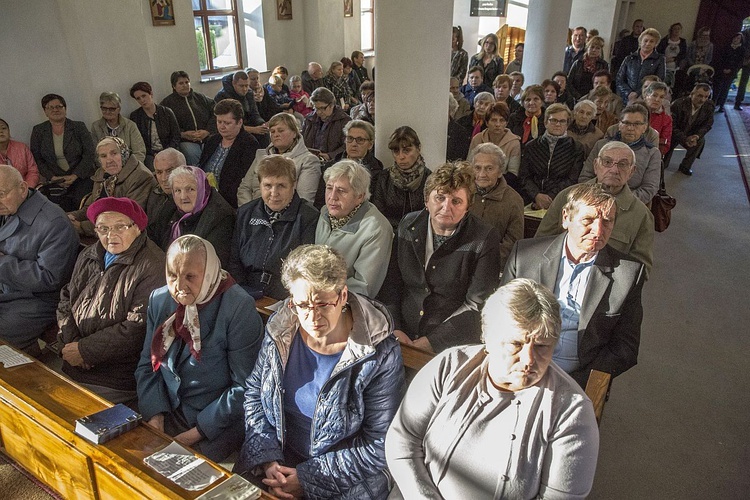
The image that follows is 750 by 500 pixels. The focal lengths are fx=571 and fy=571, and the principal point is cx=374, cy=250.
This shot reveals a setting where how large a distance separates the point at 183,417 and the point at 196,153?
4.56 meters

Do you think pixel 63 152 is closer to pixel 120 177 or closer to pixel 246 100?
pixel 120 177

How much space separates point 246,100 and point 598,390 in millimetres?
6334

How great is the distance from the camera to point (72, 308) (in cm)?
282

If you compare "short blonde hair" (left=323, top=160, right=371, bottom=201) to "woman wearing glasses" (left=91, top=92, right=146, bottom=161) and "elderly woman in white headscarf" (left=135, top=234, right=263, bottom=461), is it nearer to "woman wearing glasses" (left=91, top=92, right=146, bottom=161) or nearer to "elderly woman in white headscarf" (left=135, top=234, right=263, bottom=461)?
"elderly woman in white headscarf" (left=135, top=234, right=263, bottom=461)

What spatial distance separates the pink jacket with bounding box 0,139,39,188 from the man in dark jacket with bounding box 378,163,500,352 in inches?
162

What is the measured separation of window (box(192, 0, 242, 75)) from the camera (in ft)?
28.9

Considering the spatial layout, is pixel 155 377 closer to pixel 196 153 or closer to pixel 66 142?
pixel 66 142

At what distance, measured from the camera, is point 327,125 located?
5.68 m

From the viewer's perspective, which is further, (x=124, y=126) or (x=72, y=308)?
(x=124, y=126)

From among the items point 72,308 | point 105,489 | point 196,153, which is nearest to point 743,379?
point 105,489

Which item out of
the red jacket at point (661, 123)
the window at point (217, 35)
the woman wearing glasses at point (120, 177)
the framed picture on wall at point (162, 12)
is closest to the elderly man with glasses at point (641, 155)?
the red jacket at point (661, 123)

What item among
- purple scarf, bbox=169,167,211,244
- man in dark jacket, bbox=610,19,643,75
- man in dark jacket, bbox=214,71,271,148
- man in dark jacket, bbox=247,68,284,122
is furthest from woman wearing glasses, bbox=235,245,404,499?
man in dark jacket, bbox=610,19,643,75

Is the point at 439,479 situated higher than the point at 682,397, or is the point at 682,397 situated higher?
the point at 439,479

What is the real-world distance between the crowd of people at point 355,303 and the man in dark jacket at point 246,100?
251 cm
